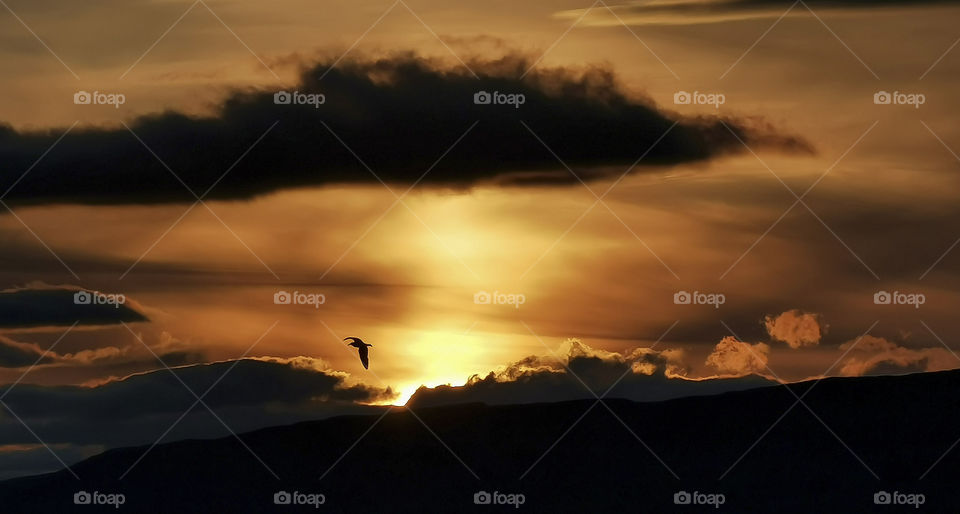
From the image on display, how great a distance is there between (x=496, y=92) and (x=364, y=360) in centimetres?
1389

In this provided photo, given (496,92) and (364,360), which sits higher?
(496,92)

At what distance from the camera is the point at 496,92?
5684 centimetres

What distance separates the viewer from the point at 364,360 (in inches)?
2473

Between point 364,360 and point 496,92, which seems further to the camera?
point 364,360
